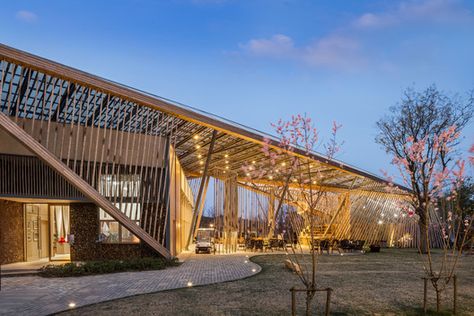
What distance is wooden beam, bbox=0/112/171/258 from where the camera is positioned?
13758mm

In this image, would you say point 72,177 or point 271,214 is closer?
point 72,177

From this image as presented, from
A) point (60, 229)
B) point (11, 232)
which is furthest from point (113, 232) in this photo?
point (60, 229)

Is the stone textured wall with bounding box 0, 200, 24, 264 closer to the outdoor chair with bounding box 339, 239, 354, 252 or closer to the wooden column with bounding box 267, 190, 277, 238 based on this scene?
the wooden column with bounding box 267, 190, 277, 238

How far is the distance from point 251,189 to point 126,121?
592 inches

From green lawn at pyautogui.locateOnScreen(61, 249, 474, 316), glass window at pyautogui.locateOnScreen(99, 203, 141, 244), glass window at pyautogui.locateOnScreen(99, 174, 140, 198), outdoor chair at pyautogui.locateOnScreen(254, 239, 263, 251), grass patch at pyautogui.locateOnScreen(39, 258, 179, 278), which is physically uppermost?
glass window at pyautogui.locateOnScreen(99, 174, 140, 198)

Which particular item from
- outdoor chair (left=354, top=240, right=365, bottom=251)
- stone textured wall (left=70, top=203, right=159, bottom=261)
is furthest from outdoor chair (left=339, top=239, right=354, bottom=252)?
stone textured wall (left=70, top=203, right=159, bottom=261)

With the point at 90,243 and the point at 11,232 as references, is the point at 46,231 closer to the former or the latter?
the point at 11,232

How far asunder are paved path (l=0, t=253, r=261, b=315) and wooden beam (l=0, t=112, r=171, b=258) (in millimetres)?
1631

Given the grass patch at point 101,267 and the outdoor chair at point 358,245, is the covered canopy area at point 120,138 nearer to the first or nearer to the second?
the grass patch at point 101,267

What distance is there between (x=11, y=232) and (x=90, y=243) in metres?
2.93

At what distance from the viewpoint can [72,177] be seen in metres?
14.9

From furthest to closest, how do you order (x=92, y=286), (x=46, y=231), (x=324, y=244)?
1. (x=324, y=244)
2. (x=46, y=231)
3. (x=92, y=286)

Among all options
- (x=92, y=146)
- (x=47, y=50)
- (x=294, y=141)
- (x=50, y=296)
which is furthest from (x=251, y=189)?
(x=47, y=50)

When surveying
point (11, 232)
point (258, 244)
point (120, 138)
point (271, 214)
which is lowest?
point (258, 244)
